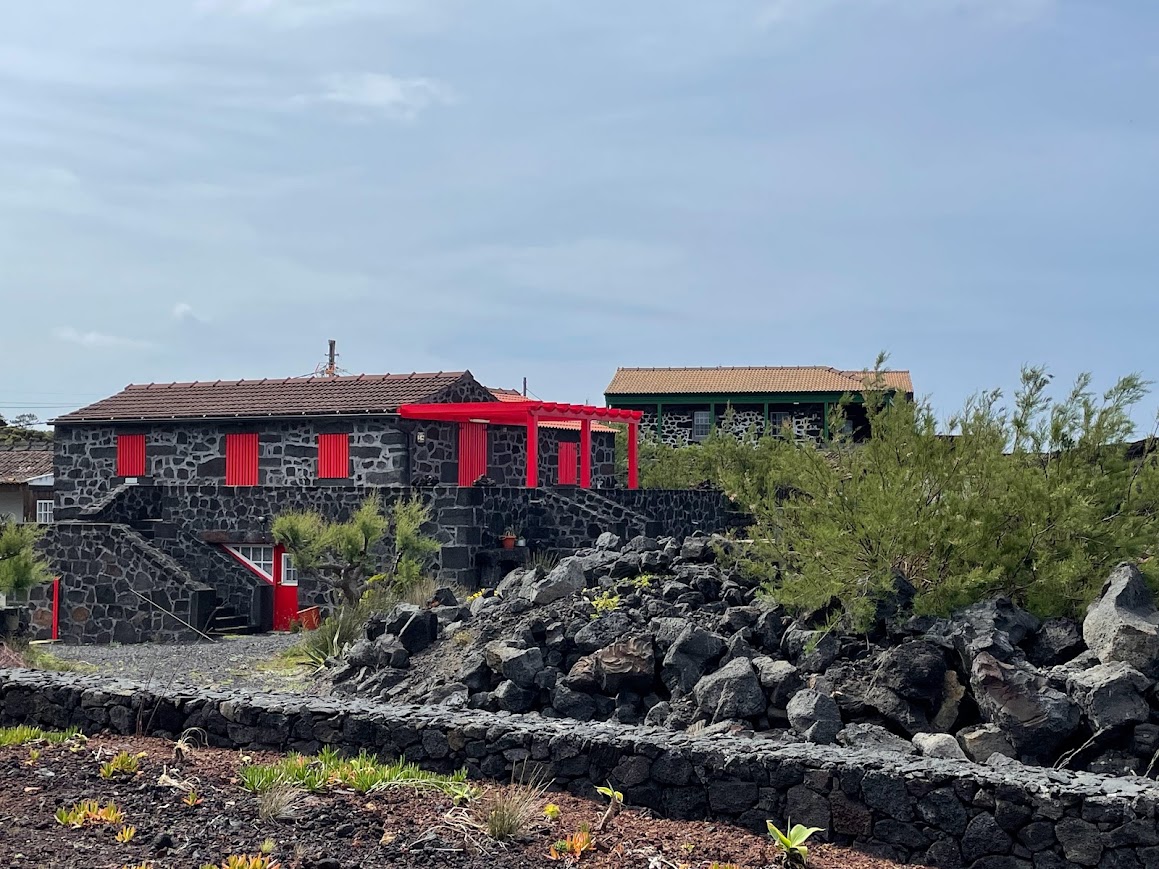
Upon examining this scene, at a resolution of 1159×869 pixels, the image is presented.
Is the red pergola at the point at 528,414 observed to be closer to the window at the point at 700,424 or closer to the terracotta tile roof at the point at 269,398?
the terracotta tile roof at the point at 269,398

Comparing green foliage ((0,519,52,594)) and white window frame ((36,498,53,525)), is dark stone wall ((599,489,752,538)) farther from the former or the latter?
white window frame ((36,498,53,525))

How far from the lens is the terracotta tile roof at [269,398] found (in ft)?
80.4

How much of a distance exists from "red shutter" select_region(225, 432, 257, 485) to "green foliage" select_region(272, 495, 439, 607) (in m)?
5.26

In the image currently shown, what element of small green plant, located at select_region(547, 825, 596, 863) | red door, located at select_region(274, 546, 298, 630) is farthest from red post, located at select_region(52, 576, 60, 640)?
small green plant, located at select_region(547, 825, 596, 863)

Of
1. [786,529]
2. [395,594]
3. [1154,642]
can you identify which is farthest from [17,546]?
[1154,642]

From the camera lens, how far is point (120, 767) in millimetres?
7137

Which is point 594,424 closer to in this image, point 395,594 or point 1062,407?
point 395,594

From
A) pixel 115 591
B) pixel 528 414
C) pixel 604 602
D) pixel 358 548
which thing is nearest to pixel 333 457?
pixel 528 414

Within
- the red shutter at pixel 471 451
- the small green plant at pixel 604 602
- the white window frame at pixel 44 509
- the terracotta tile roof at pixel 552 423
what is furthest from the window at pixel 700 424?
the small green plant at pixel 604 602

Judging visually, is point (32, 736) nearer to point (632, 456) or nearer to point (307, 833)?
point (307, 833)

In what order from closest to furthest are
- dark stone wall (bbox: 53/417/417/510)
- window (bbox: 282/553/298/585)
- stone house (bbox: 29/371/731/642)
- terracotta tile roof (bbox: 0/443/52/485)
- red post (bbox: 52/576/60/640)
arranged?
stone house (bbox: 29/371/731/642) < red post (bbox: 52/576/60/640) < window (bbox: 282/553/298/585) < dark stone wall (bbox: 53/417/417/510) < terracotta tile roof (bbox: 0/443/52/485)

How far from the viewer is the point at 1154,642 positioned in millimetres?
8469

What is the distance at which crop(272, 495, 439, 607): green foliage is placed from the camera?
62.7 feet

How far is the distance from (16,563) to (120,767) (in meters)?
12.3
